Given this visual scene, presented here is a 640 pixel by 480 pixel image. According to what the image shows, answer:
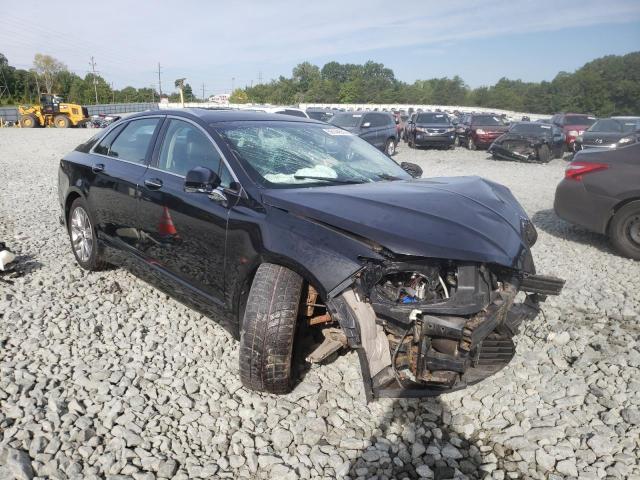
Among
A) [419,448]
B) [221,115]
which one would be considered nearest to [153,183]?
[221,115]

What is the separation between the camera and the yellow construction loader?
2897 cm

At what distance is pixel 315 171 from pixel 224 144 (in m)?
0.64

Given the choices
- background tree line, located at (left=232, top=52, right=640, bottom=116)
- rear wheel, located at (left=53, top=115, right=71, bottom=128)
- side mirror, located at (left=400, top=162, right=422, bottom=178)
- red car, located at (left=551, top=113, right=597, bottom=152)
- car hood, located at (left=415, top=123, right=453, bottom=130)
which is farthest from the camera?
background tree line, located at (left=232, top=52, right=640, bottom=116)

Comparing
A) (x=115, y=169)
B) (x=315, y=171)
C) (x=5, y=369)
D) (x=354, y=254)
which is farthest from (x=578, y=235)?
(x=5, y=369)

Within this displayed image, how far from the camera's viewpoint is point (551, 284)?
296 cm

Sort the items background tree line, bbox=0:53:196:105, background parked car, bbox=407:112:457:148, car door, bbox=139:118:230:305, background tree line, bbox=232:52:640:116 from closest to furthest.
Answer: car door, bbox=139:118:230:305, background parked car, bbox=407:112:457:148, background tree line, bbox=0:53:196:105, background tree line, bbox=232:52:640:116

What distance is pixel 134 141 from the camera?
4.07m

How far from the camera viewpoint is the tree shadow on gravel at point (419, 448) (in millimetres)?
2318

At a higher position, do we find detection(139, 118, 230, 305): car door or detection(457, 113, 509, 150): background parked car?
detection(457, 113, 509, 150): background parked car

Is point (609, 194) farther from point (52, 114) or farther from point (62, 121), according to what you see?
point (52, 114)

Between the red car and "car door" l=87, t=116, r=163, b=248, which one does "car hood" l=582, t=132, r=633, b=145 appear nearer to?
the red car

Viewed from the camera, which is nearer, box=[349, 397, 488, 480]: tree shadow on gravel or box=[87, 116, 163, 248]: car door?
box=[349, 397, 488, 480]: tree shadow on gravel

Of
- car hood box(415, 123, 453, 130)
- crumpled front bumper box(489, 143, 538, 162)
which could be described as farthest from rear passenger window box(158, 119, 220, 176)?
car hood box(415, 123, 453, 130)

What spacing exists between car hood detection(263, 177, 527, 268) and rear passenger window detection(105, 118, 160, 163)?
1607 mm
